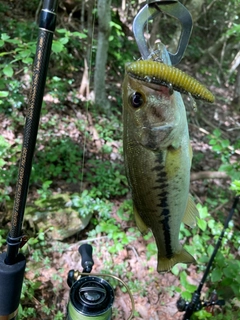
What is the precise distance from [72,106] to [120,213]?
2643 mm

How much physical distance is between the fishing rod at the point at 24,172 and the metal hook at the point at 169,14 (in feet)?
0.98

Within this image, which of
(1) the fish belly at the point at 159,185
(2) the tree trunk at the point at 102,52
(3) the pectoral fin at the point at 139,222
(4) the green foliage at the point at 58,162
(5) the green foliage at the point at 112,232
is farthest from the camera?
(2) the tree trunk at the point at 102,52

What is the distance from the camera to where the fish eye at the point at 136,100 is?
102 cm

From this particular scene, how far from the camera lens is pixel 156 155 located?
113cm

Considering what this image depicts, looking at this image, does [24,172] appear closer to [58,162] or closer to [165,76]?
[165,76]

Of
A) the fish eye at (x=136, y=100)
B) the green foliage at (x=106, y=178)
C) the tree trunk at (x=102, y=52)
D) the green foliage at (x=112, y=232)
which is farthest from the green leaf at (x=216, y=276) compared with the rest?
the tree trunk at (x=102, y=52)

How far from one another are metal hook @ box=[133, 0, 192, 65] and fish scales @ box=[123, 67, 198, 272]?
0.16 metres

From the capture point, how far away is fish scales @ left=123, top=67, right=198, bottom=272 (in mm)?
1025

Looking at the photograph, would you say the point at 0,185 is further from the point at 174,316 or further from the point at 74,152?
the point at 174,316

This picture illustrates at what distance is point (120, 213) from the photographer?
384cm

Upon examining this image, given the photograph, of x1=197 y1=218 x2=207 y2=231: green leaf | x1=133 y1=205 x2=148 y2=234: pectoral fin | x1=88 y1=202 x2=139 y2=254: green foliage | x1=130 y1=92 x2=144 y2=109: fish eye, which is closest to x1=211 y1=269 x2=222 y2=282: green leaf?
x1=197 y1=218 x2=207 y2=231: green leaf

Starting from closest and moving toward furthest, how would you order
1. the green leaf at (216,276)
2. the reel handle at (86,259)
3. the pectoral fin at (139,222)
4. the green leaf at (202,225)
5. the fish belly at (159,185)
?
the fish belly at (159,185) → the pectoral fin at (139,222) → the reel handle at (86,259) → the green leaf at (216,276) → the green leaf at (202,225)

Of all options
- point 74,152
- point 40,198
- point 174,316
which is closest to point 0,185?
point 40,198

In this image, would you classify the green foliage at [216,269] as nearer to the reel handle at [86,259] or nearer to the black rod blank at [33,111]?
the reel handle at [86,259]
